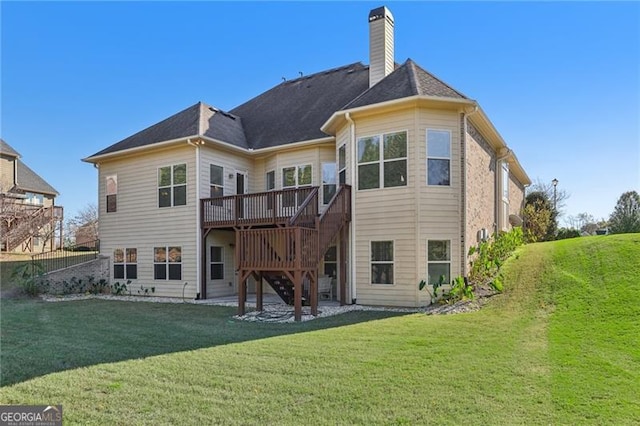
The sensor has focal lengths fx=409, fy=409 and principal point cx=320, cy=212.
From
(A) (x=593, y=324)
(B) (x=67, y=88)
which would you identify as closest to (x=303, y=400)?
(A) (x=593, y=324)

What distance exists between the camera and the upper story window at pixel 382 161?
1155cm

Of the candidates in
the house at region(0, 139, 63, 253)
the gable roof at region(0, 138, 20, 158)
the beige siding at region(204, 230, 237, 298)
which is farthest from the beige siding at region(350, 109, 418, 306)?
the gable roof at region(0, 138, 20, 158)

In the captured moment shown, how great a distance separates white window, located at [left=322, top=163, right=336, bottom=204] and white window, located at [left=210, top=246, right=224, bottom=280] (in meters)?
4.53

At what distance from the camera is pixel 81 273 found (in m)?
16.8

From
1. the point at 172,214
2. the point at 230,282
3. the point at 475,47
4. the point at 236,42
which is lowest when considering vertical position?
the point at 230,282

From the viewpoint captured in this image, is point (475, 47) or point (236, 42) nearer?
point (475, 47)

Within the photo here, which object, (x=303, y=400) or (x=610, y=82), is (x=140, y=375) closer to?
(x=303, y=400)

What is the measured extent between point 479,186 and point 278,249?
23.9 feet

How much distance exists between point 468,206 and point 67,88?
16297mm

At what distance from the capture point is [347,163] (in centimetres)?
1251

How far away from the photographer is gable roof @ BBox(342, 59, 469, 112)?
445 inches

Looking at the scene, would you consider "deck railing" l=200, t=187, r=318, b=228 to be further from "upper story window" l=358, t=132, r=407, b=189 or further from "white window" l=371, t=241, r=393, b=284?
"white window" l=371, t=241, r=393, b=284

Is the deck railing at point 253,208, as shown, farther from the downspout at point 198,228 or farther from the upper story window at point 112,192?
the upper story window at point 112,192

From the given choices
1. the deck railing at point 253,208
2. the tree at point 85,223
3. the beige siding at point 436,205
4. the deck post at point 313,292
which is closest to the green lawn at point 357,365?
the deck post at point 313,292
